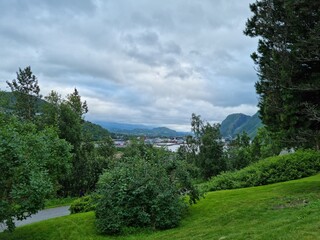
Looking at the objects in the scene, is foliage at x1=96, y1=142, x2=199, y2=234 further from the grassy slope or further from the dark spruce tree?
the dark spruce tree

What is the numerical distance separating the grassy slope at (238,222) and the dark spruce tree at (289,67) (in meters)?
2.28

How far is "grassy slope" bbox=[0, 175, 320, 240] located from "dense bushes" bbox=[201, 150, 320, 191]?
5821mm

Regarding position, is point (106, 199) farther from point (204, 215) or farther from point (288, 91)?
point (288, 91)

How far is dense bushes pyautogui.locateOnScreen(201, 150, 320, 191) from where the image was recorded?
63.0ft

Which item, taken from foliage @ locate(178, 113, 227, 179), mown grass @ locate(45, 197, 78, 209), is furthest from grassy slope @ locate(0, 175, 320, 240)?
foliage @ locate(178, 113, 227, 179)

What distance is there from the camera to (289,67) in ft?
36.0

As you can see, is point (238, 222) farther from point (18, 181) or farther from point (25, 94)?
point (25, 94)

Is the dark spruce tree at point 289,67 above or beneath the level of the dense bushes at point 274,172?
above

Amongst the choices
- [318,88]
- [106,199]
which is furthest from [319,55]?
[106,199]

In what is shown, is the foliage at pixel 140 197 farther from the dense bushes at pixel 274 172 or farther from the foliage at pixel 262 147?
the foliage at pixel 262 147

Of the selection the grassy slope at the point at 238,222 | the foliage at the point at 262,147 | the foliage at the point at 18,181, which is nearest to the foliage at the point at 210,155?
the foliage at the point at 262,147

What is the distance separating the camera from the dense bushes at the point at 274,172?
1920 cm

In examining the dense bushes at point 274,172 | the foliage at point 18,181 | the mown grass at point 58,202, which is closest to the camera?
the foliage at point 18,181

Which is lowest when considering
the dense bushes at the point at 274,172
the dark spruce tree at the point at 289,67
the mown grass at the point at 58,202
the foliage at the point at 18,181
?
the mown grass at the point at 58,202
